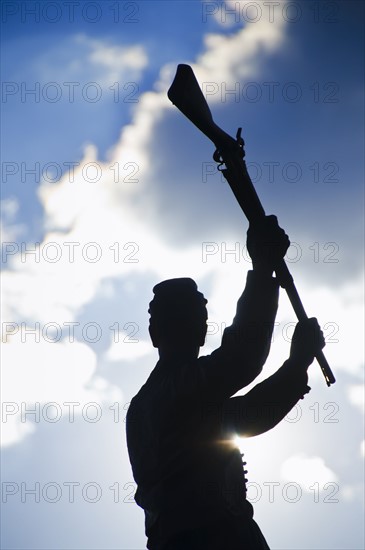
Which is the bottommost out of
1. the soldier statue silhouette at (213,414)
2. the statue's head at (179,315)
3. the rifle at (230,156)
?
the soldier statue silhouette at (213,414)

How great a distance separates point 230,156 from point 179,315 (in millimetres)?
1414

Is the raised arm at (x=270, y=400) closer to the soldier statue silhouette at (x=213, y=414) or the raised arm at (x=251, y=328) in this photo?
the soldier statue silhouette at (x=213, y=414)

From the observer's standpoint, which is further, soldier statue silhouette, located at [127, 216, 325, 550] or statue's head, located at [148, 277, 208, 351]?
statue's head, located at [148, 277, 208, 351]

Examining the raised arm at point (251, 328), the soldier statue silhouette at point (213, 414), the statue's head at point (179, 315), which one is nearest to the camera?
the soldier statue silhouette at point (213, 414)

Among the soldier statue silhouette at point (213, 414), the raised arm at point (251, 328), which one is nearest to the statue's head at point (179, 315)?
the soldier statue silhouette at point (213, 414)

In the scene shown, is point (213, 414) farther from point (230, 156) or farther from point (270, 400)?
point (230, 156)

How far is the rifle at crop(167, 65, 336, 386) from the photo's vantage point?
20.4 ft

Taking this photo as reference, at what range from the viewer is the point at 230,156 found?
6.47m

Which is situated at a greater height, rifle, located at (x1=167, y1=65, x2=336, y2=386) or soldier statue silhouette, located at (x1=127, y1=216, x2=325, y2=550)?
rifle, located at (x1=167, y1=65, x2=336, y2=386)

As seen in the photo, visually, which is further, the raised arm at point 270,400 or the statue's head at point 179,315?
the statue's head at point 179,315

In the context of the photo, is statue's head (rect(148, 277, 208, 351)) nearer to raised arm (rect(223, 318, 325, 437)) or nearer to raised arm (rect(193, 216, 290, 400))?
raised arm (rect(193, 216, 290, 400))

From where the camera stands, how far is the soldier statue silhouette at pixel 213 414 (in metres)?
5.64

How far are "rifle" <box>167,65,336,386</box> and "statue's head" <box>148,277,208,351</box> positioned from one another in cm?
77

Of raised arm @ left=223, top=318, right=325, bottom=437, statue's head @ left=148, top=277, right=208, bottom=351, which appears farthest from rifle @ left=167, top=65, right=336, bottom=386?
statue's head @ left=148, top=277, right=208, bottom=351
